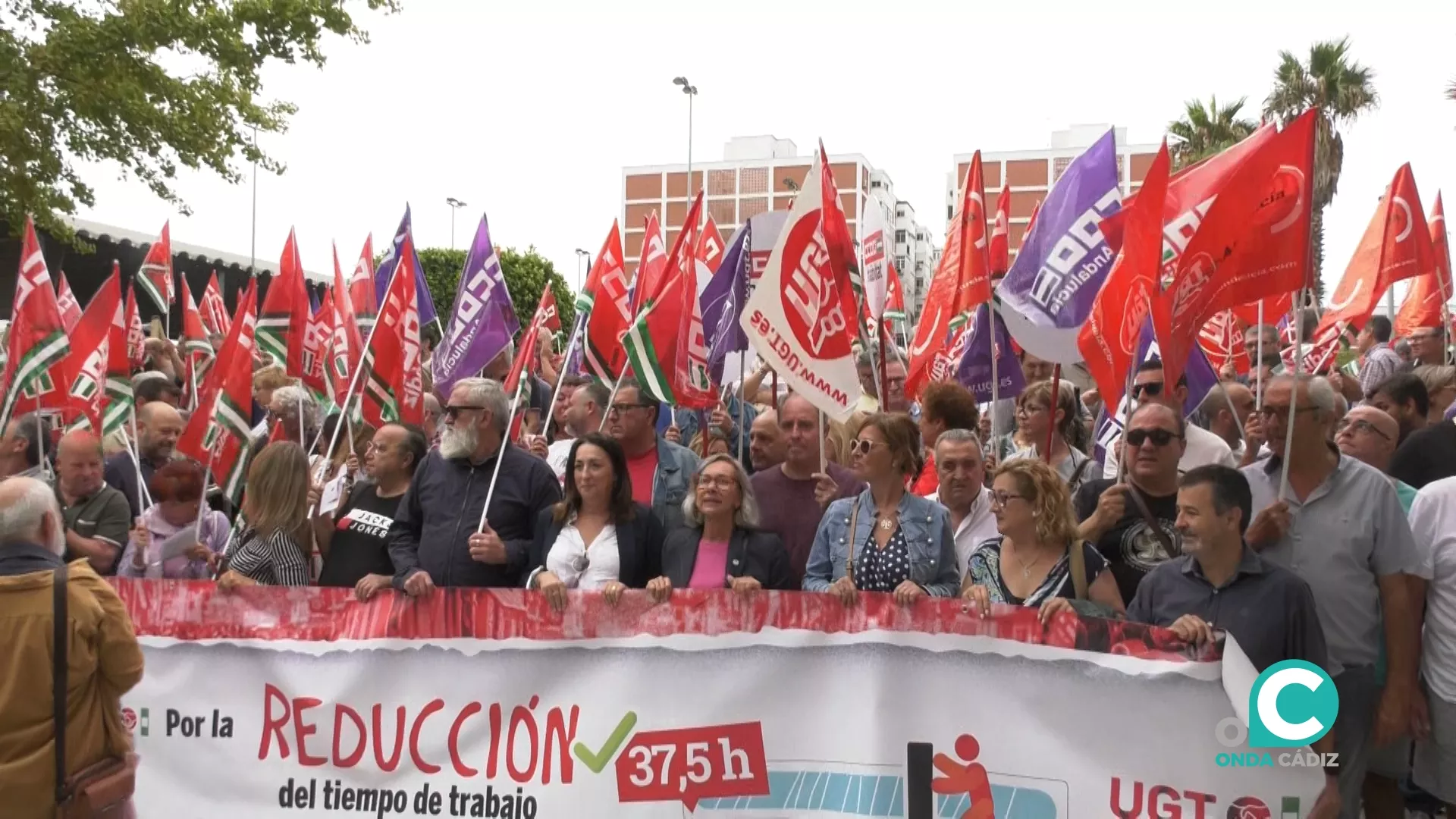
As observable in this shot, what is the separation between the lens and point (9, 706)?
12.4 ft

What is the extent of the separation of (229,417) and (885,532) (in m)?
3.84

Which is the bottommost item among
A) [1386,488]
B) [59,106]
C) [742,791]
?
[742,791]

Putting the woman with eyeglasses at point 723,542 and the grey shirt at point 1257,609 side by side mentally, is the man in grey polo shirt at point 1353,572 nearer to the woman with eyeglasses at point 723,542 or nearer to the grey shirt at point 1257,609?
the grey shirt at point 1257,609

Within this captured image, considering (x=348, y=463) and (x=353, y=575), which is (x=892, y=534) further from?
(x=348, y=463)

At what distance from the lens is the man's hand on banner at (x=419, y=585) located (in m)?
5.05

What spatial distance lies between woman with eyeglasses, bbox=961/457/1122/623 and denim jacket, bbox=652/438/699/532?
182 cm

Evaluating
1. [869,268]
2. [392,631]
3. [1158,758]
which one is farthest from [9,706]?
[869,268]

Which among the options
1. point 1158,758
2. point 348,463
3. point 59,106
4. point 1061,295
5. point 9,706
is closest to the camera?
point 9,706

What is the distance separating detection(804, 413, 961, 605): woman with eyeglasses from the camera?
477cm

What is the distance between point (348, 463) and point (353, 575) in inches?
72.7

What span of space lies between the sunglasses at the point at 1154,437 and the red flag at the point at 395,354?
4095 millimetres

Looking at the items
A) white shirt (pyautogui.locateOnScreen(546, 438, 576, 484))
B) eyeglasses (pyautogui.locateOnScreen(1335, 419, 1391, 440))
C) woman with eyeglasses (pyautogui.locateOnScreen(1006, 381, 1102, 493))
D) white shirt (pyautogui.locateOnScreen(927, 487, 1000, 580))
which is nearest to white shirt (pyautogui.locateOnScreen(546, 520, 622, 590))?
white shirt (pyautogui.locateOnScreen(927, 487, 1000, 580))

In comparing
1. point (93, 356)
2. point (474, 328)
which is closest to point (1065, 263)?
point (474, 328)

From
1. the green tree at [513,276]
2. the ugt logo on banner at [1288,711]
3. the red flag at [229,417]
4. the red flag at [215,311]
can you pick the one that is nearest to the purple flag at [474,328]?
the red flag at [229,417]
